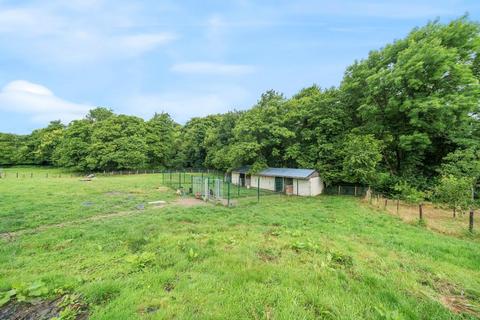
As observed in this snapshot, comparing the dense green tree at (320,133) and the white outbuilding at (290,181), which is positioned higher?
the dense green tree at (320,133)

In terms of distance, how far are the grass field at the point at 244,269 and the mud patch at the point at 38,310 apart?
0.46ft

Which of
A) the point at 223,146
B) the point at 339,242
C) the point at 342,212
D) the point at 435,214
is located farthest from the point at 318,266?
the point at 223,146

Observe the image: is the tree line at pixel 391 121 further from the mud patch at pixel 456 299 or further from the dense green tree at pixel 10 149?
the dense green tree at pixel 10 149

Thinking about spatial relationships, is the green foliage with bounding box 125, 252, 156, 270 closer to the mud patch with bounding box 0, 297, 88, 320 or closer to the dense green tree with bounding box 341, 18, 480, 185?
the mud patch with bounding box 0, 297, 88, 320

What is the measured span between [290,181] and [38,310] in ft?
55.0

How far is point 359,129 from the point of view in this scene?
55.9ft

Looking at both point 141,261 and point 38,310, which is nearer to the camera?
point 38,310

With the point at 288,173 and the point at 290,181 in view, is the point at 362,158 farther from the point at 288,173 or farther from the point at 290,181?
the point at 290,181

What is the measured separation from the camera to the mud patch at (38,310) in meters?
2.61

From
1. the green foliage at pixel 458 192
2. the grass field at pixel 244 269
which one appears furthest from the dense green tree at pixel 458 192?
the grass field at pixel 244 269

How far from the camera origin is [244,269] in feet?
12.7

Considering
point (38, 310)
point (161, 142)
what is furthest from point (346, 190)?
point (161, 142)

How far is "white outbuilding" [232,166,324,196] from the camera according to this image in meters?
16.8

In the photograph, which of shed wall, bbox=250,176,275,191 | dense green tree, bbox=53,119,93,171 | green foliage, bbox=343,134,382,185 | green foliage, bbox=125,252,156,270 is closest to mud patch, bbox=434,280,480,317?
green foliage, bbox=125,252,156,270
